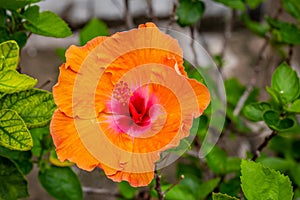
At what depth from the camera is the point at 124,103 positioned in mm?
997

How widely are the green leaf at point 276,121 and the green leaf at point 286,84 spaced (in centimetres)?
4

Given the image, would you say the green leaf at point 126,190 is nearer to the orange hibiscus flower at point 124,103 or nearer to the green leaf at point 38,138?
the green leaf at point 38,138

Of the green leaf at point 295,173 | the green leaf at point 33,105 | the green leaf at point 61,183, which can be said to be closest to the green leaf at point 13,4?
the green leaf at point 33,105

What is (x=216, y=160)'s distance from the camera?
1362 mm

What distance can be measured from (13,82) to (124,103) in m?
0.19

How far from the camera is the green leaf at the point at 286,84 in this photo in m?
1.18

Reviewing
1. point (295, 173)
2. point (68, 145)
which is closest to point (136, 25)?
point (295, 173)

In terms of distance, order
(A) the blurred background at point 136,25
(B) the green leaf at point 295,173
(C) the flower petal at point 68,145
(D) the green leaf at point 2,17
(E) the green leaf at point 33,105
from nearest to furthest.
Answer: (C) the flower petal at point 68,145 < (E) the green leaf at point 33,105 < (D) the green leaf at point 2,17 < (B) the green leaf at point 295,173 < (A) the blurred background at point 136,25

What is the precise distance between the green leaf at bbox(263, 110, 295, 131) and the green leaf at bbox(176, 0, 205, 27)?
30 centimetres

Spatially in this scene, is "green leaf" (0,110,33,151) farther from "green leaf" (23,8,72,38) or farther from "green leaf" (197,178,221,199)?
"green leaf" (197,178,221,199)

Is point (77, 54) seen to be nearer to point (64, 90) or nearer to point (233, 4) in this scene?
point (64, 90)

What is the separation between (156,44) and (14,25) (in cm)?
38

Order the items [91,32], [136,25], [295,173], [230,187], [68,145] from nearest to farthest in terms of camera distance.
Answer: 1. [68,145]
2. [230,187]
3. [91,32]
4. [295,173]
5. [136,25]

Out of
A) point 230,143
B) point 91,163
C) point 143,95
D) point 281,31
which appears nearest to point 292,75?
point 281,31
